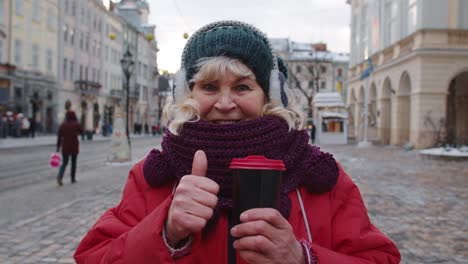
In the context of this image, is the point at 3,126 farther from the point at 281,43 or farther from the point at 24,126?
the point at 281,43

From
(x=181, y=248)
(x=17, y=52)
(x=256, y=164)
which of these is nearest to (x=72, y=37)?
(x=17, y=52)

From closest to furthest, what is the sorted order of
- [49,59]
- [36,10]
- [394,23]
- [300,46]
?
[394,23] < [36,10] < [49,59] < [300,46]

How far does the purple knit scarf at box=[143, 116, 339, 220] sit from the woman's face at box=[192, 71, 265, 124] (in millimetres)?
93

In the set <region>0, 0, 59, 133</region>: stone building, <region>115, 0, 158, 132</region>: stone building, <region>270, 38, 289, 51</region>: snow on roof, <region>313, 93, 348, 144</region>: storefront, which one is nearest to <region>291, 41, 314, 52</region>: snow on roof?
<region>270, 38, 289, 51</region>: snow on roof

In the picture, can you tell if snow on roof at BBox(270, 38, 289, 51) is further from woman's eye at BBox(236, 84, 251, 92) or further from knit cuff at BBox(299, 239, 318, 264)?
knit cuff at BBox(299, 239, 318, 264)

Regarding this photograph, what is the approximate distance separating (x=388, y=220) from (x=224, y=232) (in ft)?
20.9

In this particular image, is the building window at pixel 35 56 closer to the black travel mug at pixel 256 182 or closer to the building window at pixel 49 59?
the building window at pixel 49 59

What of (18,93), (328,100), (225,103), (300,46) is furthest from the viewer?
(300,46)

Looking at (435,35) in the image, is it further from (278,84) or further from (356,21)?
(278,84)

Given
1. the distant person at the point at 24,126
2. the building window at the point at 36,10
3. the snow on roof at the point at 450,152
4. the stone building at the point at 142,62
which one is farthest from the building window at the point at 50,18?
the snow on roof at the point at 450,152

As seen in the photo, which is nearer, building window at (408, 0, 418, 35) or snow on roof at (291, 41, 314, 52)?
building window at (408, 0, 418, 35)

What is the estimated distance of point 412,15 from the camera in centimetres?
2861

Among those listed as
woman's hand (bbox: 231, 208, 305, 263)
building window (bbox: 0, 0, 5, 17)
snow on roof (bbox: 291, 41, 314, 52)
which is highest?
snow on roof (bbox: 291, 41, 314, 52)

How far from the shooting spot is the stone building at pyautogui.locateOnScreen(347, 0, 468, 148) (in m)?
26.5
